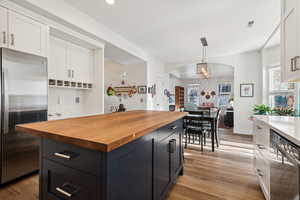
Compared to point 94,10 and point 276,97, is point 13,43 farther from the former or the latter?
point 276,97

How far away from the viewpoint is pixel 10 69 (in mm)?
1833

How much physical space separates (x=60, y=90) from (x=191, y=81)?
880cm

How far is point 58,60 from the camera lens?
2670 mm

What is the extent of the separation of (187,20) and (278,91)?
3.07 metres

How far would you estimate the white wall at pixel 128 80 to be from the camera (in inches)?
191

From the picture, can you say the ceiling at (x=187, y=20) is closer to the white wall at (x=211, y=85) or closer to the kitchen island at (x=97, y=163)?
the kitchen island at (x=97, y=163)

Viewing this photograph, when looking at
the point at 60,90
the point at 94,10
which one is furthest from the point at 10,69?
the point at 94,10

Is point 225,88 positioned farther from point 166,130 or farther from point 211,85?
point 166,130

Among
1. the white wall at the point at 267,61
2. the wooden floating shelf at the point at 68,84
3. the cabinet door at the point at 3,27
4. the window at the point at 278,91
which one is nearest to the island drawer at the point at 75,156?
the cabinet door at the point at 3,27

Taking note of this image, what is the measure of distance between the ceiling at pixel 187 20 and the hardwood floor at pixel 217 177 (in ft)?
8.62

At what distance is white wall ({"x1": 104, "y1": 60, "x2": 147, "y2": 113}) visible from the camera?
15.9 ft

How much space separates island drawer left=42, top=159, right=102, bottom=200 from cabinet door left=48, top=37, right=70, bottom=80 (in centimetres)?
208

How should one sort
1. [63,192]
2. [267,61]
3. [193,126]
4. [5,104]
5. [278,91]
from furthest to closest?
1. [267,61]
2. [278,91]
3. [193,126]
4. [5,104]
5. [63,192]

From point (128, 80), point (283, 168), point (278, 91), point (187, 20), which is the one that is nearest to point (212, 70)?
point (278, 91)
